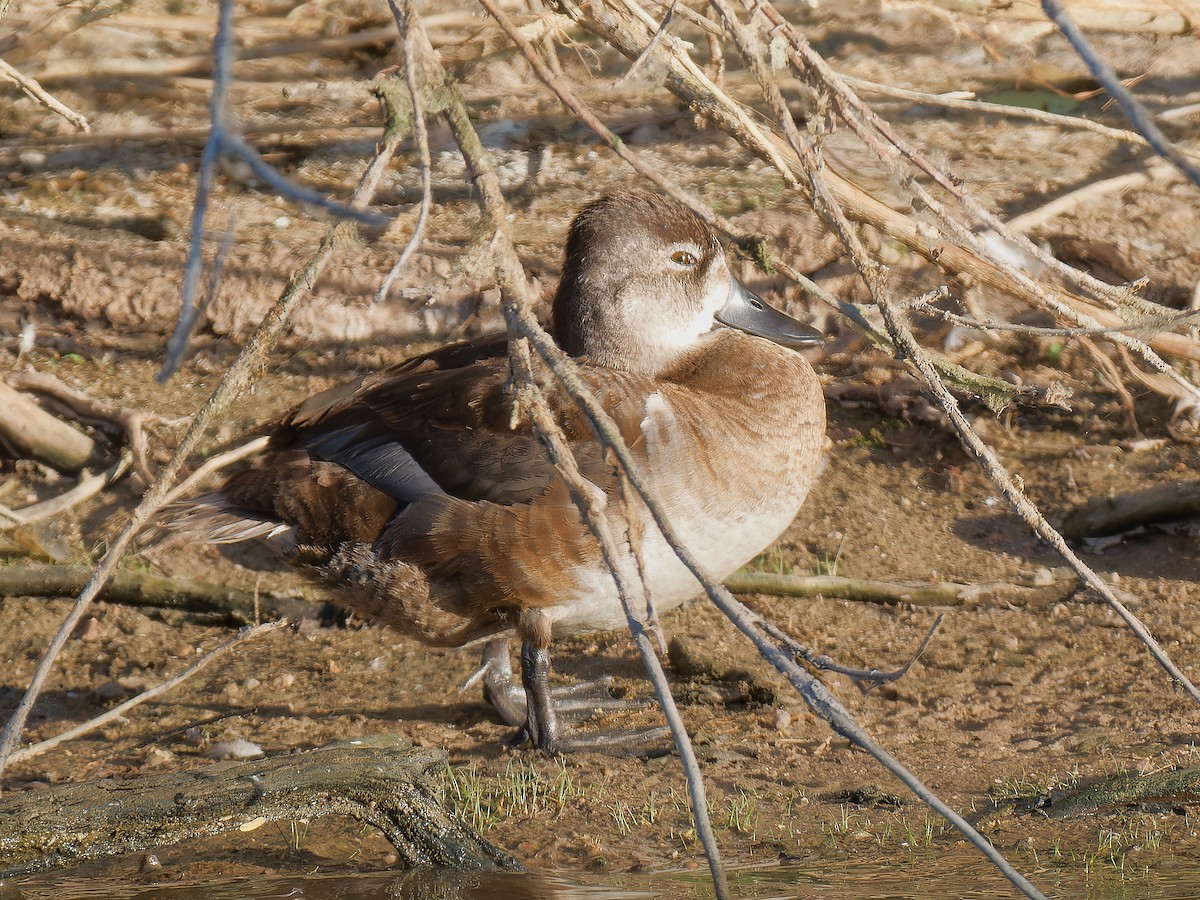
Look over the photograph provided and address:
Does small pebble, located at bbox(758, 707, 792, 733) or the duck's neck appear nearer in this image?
small pebble, located at bbox(758, 707, 792, 733)

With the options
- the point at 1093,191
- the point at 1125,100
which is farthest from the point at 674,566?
the point at 1093,191

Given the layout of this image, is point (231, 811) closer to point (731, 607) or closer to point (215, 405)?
point (215, 405)

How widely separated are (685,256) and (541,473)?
1028 mm

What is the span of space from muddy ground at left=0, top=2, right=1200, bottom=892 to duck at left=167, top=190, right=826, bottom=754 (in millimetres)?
432

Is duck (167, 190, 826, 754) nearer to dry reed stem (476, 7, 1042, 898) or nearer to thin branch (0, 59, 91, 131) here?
thin branch (0, 59, 91, 131)

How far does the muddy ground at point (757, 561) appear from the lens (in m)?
3.45

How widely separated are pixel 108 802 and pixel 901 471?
3.10 meters

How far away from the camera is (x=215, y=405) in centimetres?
228

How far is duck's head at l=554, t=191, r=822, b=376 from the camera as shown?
4191 mm

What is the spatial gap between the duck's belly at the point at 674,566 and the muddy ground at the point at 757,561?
0.41 meters

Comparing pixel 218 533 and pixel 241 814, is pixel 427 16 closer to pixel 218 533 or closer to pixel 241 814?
pixel 218 533

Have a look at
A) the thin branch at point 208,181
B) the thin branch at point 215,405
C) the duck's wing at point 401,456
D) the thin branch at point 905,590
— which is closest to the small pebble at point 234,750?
the duck's wing at point 401,456

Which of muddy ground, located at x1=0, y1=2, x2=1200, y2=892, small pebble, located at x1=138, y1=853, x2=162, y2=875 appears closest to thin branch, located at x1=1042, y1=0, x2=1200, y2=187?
muddy ground, located at x1=0, y1=2, x2=1200, y2=892

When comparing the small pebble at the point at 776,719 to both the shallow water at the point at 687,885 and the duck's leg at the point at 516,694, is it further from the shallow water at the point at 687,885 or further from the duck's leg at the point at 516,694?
the shallow water at the point at 687,885
